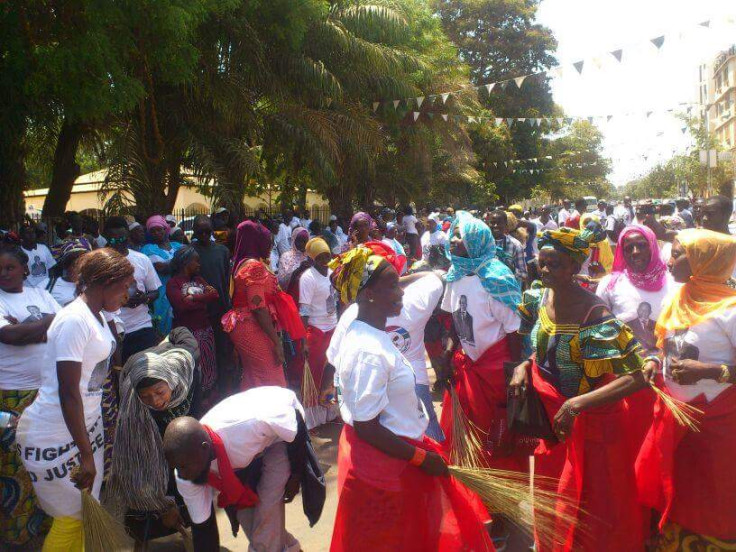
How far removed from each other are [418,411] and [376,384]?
0.29 meters

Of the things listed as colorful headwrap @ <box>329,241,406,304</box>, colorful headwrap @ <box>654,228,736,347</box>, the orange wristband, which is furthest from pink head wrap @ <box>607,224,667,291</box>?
the orange wristband

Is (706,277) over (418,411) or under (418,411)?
over

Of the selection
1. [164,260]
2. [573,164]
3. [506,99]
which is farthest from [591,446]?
[573,164]

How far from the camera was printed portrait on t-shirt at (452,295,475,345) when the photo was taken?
4.00m

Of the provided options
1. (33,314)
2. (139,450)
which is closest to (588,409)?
(139,450)

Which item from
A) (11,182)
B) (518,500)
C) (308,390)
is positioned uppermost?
(11,182)

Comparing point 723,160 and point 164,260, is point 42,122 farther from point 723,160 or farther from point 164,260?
point 723,160

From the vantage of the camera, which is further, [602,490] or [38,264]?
[38,264]

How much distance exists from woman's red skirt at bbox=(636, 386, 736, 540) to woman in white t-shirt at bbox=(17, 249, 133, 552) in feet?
8.71

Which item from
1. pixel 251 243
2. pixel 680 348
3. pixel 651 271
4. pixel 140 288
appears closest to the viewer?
pixel 680 348

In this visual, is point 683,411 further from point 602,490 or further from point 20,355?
point 20,355

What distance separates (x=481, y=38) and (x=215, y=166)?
27.2 meters

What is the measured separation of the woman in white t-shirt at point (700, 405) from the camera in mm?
2965

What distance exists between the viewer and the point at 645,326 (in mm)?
3951
